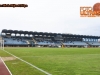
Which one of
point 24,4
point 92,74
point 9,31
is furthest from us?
point 9,31

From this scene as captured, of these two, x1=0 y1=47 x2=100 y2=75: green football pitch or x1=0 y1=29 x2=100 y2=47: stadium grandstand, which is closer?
x1=0 y1=47 x2=100 y2=75: green football pitch

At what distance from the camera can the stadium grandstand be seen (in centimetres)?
11200

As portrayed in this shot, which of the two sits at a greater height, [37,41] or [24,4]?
[24,4]

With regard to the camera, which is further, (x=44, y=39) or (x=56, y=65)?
(x=44, y=39)

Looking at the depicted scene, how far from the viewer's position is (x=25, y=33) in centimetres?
11888

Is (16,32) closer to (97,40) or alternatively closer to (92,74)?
(97,40)

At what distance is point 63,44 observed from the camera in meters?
123

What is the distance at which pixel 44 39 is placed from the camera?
125 m

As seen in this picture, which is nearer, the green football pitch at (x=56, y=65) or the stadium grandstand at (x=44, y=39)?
the green football pitch at (x=56, y=65)

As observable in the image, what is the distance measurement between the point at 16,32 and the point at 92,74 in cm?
10434

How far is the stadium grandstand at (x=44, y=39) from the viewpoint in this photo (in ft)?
367

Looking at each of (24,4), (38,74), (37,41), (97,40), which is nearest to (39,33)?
(37,41)

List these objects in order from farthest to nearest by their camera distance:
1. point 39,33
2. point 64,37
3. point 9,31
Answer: point 64,37
point 39,33
point 9,31

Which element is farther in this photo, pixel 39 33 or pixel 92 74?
pixel 39 33
